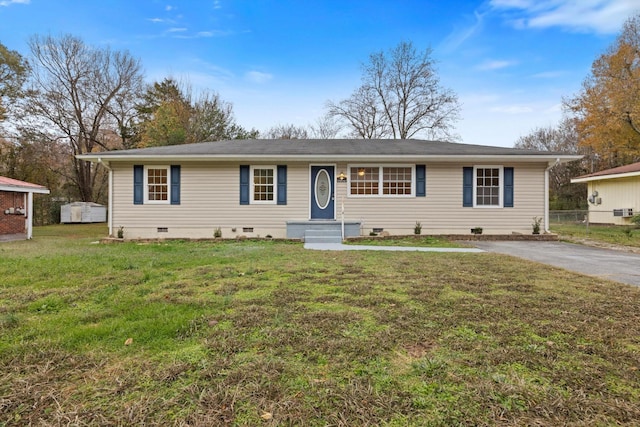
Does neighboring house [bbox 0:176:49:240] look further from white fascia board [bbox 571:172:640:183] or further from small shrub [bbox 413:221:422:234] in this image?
white fascia board [bbox 571:172:640:183]

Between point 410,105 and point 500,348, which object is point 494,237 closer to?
point 500,348

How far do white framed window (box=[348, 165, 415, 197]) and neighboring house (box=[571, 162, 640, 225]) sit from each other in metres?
9.76

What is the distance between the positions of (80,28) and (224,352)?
25902 mm

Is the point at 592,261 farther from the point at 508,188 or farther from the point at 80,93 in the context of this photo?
the point at 80,93

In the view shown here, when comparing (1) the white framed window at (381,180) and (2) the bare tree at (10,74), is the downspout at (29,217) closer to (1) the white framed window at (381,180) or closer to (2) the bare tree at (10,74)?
(2) the bare tree at (10,74)

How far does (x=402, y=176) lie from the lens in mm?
10648


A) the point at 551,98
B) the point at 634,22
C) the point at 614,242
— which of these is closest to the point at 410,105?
the point at 551,98

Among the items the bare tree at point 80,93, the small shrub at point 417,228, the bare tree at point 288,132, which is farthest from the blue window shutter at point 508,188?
the bare tree at point 80,93

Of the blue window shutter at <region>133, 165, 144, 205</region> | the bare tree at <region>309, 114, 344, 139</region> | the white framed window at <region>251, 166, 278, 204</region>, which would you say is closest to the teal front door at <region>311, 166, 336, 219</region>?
→ the white framed window at <region>251, 166, 278, 204</region>

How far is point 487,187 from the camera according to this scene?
1049 cm

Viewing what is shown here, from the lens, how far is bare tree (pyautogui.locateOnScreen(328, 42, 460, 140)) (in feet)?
76.8

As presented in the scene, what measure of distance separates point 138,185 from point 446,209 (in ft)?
33.2

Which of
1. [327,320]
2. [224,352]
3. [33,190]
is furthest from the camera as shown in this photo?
[33,190]

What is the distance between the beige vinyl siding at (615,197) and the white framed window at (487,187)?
821 cm
